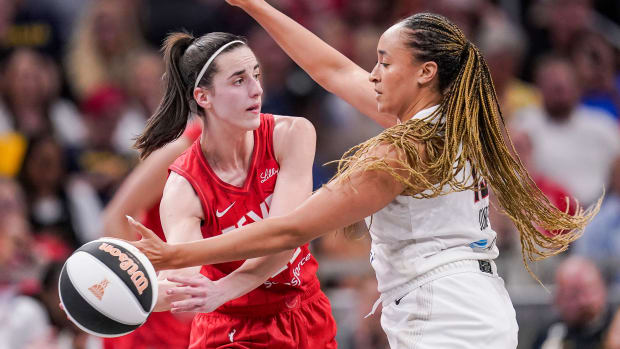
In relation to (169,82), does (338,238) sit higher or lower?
lower

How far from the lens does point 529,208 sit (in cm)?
359

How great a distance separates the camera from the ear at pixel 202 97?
3885 millimetres

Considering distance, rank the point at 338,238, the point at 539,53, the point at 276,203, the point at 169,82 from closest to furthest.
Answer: the point at 276,203
the point at 169,82
the point at 338,238
the point at 539,53

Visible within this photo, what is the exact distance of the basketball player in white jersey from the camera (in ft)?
10.6

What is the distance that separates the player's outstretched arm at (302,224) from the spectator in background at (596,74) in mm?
5439

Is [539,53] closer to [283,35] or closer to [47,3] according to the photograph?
[47,3]

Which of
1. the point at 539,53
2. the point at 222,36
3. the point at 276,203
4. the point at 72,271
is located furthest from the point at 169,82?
the point at 539,53

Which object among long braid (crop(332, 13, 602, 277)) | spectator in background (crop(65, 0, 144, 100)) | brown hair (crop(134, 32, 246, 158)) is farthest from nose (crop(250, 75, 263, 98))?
spectator in background (crop(65, 0, 144, 100))

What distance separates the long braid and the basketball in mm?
754

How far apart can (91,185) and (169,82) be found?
3624 mm

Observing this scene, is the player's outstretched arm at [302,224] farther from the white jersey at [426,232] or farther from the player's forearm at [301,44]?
the player's forearm at [301,44]

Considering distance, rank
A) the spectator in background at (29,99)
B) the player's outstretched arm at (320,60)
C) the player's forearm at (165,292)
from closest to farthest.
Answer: the player's forearm at (165,292) < the player's outstretched arm at (320,60) < the spectator in background at (29,99)

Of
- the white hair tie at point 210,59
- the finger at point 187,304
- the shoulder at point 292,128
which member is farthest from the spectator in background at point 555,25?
the finger at point 187,304

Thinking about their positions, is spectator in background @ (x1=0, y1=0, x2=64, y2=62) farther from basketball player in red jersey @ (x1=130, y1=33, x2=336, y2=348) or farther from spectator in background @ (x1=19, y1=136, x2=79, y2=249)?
basketball player in red jersey @ (x1=130, y1=33, x2=336, y2=348)
